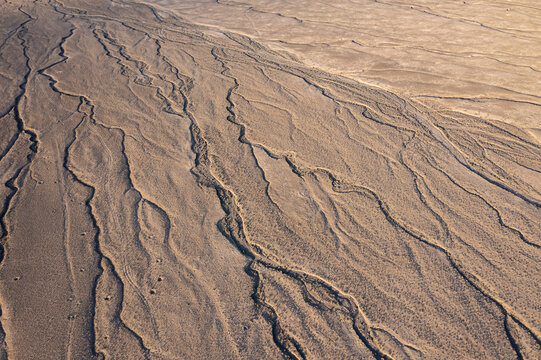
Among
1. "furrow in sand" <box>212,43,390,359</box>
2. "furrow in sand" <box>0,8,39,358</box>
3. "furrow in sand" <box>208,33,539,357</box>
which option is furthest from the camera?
"furrow in sand" <box>0,8,39,358</box>

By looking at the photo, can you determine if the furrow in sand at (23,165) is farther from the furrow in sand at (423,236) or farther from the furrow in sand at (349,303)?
the furrow in sand at (423,236)

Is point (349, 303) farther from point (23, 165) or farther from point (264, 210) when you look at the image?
point (23, 165)

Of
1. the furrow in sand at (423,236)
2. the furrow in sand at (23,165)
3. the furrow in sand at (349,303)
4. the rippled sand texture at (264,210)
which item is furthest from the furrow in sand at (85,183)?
the furrow in sand at (423,236)

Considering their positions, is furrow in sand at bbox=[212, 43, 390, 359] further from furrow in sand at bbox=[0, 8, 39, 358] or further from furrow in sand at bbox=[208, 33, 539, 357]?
furrow in sand at bbox=[0, 8, 39, 358]

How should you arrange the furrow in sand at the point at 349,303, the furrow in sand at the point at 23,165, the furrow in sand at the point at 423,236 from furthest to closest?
the furrow in sand at the point at 23,165
the furrow in sand at the point at 423,236
the furrow in sand at the point at 349,303

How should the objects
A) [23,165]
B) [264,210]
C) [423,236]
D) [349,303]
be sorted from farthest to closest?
1. [23,165]
2. [264,210]
3. [423,236]
4. [349,303]

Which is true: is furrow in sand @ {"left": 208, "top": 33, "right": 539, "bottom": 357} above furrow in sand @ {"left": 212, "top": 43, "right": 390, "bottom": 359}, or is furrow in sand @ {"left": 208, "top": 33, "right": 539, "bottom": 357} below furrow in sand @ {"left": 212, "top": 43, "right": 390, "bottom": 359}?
above

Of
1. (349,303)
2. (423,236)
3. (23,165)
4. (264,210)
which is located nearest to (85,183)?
(23,165)

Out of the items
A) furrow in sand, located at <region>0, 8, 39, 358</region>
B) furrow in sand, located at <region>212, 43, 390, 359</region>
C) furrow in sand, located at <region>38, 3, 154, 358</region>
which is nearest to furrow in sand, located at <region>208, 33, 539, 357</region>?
furrow in sand, located at <region>212, 43, 390, 359</region>
